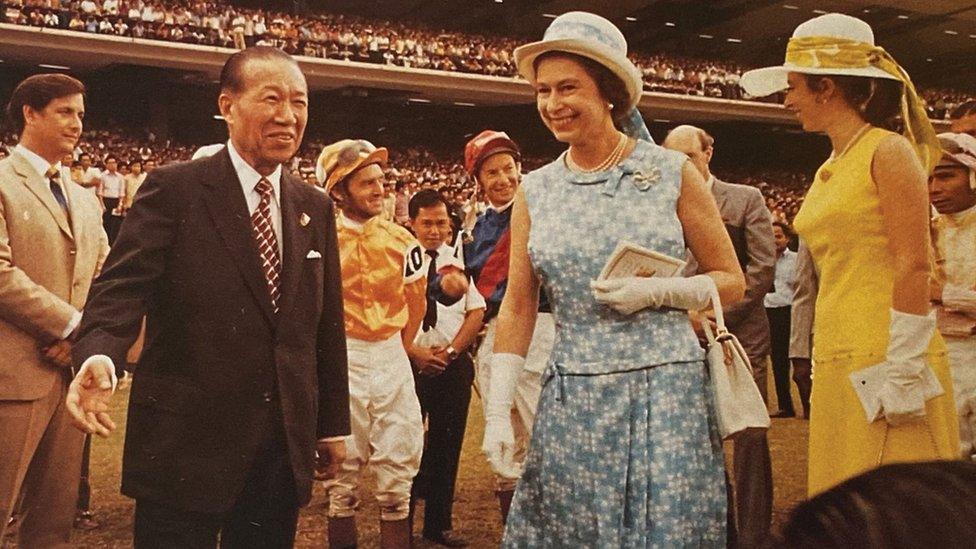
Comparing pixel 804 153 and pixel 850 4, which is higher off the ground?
pixel 850 4

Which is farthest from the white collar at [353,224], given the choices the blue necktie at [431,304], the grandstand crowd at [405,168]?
the grandstand crowd at [405,168]

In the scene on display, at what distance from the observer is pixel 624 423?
7.80 feet

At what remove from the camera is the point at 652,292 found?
2359 millimetres

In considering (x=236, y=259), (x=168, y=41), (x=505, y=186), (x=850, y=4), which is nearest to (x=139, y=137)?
(x=168, y=41)

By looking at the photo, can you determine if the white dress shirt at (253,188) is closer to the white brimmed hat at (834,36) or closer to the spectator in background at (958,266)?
the white brimmed hat at (834,36)

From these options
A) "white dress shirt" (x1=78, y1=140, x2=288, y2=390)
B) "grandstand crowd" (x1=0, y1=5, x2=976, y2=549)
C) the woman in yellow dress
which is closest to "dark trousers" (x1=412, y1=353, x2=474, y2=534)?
"grandstand crowd" (x1=0, y1=5, x2=976, y2=549)

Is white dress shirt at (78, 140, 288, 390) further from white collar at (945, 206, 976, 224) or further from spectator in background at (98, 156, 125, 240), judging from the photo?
spectator in background at (98, 156, 125, 240)

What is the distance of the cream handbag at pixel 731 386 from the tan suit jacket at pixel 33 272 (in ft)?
7.45

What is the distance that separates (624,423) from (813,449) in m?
0.69

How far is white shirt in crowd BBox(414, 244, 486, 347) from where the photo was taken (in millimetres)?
4781

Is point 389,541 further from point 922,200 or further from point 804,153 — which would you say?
point 804,153

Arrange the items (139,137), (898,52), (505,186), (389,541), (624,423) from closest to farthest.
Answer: (624,423) < (389,541) < (505,186) < (139,137) < (898,52)

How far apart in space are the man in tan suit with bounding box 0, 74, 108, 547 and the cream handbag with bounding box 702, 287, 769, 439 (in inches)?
89.1

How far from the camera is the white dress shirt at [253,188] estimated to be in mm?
2539
